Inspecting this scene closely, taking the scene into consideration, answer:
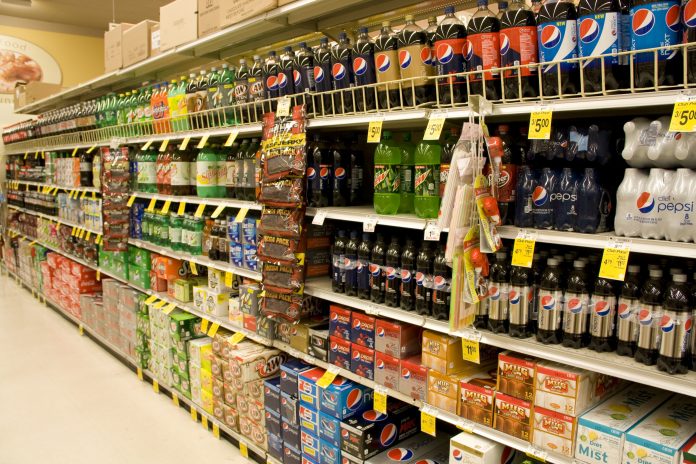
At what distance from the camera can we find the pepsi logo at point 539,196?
1810 millimetres

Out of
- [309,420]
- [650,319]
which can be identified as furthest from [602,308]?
[309,420]

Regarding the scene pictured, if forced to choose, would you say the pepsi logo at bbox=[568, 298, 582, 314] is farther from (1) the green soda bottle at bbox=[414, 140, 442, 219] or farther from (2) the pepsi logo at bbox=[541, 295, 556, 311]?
(1) the green soda bottle at bbox=[414, 140, 442, 219]

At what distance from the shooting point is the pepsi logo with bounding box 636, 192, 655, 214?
5.16 ft

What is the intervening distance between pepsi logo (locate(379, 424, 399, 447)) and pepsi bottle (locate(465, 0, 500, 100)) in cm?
163

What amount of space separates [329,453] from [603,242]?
171 centimetres

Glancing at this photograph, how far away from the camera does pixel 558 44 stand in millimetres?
1669

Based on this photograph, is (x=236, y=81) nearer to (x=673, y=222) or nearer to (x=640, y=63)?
(x=640, y=63)

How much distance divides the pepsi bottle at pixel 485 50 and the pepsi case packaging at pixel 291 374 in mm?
1740

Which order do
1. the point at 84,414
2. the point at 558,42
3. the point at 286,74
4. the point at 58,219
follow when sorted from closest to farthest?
the point at 558,42
the point at 286,74
the point at 84,414
the point at 58,219

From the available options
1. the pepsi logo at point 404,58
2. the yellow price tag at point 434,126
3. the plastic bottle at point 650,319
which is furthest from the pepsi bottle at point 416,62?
the plastic bottle at point 650,319

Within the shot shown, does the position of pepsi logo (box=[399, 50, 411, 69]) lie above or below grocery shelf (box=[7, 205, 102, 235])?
above

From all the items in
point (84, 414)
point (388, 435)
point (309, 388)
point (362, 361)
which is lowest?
point (84, 414)

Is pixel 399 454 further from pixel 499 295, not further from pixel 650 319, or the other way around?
pixel 650 319

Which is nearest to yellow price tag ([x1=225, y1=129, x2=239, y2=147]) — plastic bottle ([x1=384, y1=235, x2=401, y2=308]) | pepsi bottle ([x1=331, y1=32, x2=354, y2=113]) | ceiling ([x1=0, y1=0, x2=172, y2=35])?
pepsi bottle ([x1=331, y1=32, x2=354, y2=113])
